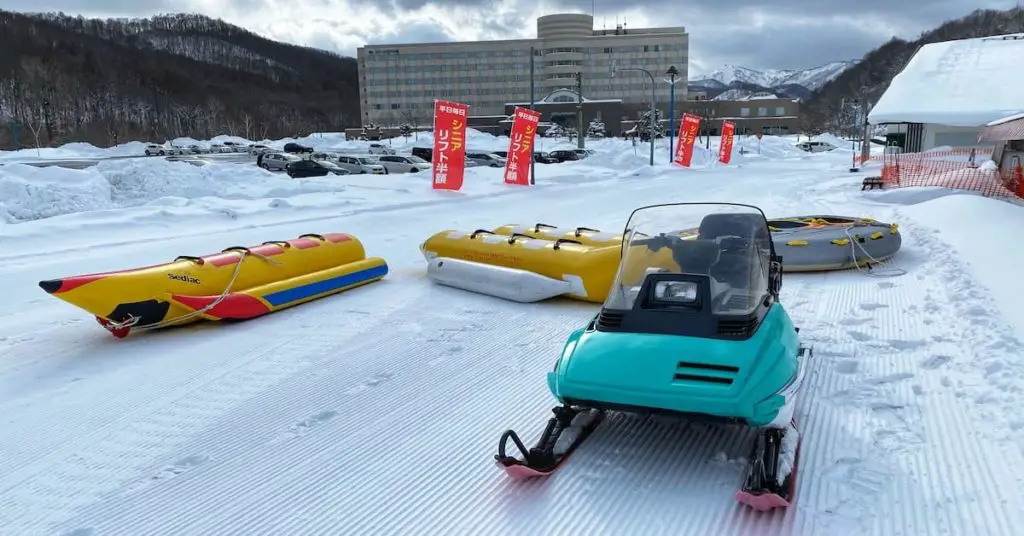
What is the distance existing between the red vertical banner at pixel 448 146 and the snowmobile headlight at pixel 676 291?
55.8ft

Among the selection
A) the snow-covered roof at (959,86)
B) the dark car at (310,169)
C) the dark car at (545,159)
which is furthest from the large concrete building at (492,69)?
the dark car at (310,169)

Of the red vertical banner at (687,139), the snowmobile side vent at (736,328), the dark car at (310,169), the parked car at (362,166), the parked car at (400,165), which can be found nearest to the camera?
the snowmobile side vent at (736,328)

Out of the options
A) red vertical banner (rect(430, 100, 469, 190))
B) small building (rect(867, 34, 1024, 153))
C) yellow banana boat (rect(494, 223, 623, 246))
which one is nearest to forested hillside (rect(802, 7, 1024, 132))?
small building (rect(867, 34, 1024, 153))

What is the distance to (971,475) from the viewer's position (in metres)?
3.65

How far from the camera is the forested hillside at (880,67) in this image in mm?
82625

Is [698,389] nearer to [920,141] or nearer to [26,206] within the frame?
[26,206]

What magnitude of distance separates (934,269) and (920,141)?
32.3 meters

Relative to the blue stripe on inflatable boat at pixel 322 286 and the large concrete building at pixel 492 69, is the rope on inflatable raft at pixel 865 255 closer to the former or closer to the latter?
the blue stripe on inflatable boat at pixel 322 286

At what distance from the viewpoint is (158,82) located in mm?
109188

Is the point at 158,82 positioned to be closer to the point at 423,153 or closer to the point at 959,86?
the point at 423,153

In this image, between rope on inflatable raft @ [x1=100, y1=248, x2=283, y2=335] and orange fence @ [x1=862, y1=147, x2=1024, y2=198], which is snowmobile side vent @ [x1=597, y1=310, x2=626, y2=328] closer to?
rope on inflatable raft @ [x1=100, y1=248, x2=283, y2=335]

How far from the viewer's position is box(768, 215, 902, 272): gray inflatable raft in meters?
8.90

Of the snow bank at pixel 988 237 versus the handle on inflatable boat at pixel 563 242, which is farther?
the handle on inflatable boat at pixel 563 242

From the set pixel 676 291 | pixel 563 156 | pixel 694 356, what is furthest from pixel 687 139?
pixel 694 356
